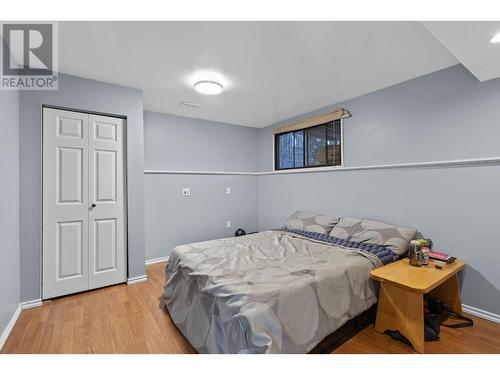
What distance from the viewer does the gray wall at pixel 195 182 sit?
3.52 metres

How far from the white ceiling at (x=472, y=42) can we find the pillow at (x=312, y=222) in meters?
1.96

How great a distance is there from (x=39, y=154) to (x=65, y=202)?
20.4 inches

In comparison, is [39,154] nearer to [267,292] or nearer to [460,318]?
[267,292]

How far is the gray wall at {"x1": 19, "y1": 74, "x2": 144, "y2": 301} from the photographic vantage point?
7.15 ft

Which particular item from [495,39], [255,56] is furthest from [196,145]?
[495,39]

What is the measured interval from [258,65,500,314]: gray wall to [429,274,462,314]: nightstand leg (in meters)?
0.13

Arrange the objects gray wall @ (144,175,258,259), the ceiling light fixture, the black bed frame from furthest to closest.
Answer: gray wall @ (144,175,258,259) < the black bed frame < the ceiling light fixture

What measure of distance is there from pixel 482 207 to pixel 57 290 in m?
4.11

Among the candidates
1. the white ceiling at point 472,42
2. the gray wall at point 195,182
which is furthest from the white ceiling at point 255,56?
the gray wall at point 195,182

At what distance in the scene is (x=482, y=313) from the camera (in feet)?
6.65

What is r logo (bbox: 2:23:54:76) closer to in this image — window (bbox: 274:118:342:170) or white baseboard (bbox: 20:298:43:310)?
white baseboard (bbox: 20:298:43:310)

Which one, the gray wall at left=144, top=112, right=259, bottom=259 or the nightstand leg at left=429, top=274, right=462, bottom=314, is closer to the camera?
the nightstand leg at left=429, top=274, right=462, bottom=314

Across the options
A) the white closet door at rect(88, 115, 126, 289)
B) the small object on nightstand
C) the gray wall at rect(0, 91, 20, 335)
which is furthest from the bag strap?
the gray wall at rect(0, 91, 20, 335)
